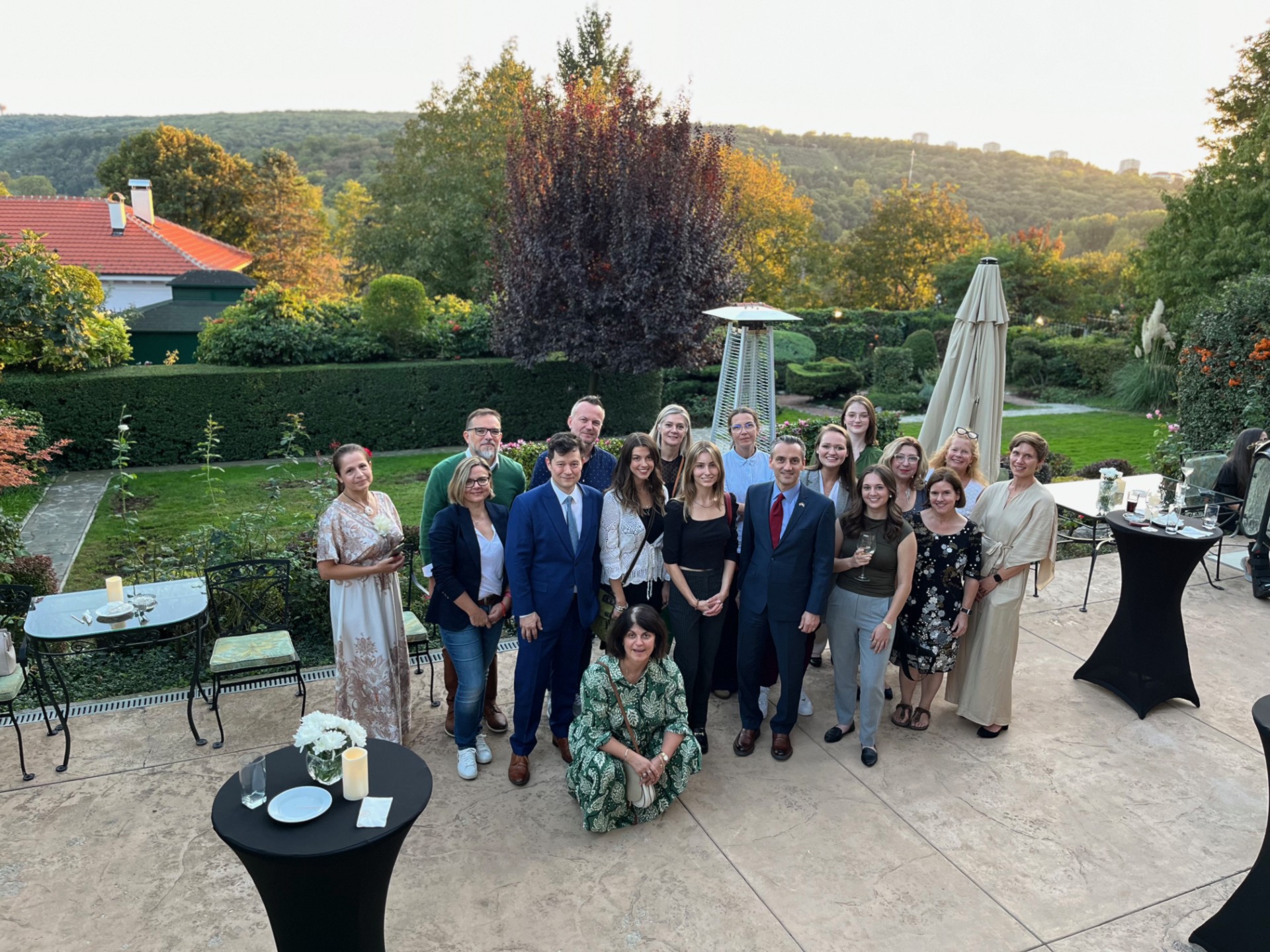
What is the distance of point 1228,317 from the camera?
10367 millimetres

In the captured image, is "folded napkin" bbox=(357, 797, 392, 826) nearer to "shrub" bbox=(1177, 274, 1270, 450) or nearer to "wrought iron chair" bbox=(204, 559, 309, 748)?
"wrought iron chair" bbox=(204, 559, 309, 748)

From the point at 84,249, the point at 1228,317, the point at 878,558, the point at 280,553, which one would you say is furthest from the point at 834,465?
the point at 84,249

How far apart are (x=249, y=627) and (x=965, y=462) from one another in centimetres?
465

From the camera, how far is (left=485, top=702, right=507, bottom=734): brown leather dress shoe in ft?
15.6

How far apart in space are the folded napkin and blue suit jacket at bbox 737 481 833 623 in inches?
87.2

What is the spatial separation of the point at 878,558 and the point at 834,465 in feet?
1.92

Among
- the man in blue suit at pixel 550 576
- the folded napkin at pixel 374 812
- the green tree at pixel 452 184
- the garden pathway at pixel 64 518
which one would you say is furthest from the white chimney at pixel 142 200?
the folded napkin at pixel 374 812

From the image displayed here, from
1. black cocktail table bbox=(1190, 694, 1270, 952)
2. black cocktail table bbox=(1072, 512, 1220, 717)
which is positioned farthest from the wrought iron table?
black cocktail table bbox=(1072, 512, 1220, 717)

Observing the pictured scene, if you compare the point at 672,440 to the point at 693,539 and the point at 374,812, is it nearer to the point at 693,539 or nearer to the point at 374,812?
the point at 693,539

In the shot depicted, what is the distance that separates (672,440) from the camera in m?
5.00

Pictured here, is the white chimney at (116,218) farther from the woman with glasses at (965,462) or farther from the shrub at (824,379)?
the woman with glasses at (965,462)

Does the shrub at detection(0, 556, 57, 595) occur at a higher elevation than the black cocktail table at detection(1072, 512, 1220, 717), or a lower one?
lower

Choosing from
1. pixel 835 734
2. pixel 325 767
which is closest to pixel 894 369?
pixel 835 734

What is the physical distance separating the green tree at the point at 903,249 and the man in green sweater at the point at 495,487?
3071 centimetres
